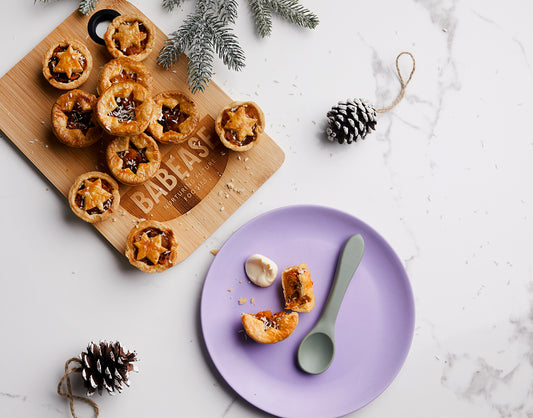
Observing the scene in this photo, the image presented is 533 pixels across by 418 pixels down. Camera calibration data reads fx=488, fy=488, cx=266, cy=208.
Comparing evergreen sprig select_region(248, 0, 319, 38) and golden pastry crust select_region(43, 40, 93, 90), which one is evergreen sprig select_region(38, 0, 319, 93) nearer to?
evergreen sprig select_region(248, 0, 319, 38)

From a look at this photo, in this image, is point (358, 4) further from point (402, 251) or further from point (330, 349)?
point (330, 349)

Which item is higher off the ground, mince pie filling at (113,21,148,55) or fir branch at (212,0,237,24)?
fir branch at (212,0,237,24)

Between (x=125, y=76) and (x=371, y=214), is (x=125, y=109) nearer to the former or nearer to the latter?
(x=125, y=76)

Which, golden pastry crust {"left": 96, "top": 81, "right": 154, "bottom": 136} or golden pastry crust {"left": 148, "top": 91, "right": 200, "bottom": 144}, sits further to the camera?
golden pastry crust {"left": 148, "top": 91, "right": 200, "bottom": 144}

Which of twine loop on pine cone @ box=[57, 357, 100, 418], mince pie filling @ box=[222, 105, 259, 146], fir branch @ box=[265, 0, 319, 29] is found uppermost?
fir branch @ box=[265, 0, 319, 29]

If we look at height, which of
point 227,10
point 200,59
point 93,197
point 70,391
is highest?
point 227,10

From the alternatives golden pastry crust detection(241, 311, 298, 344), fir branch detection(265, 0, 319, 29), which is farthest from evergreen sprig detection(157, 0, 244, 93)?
golden pastry crust detection(241, 311, 298, 344)

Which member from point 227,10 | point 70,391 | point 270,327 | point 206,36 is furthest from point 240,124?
point 70,391
